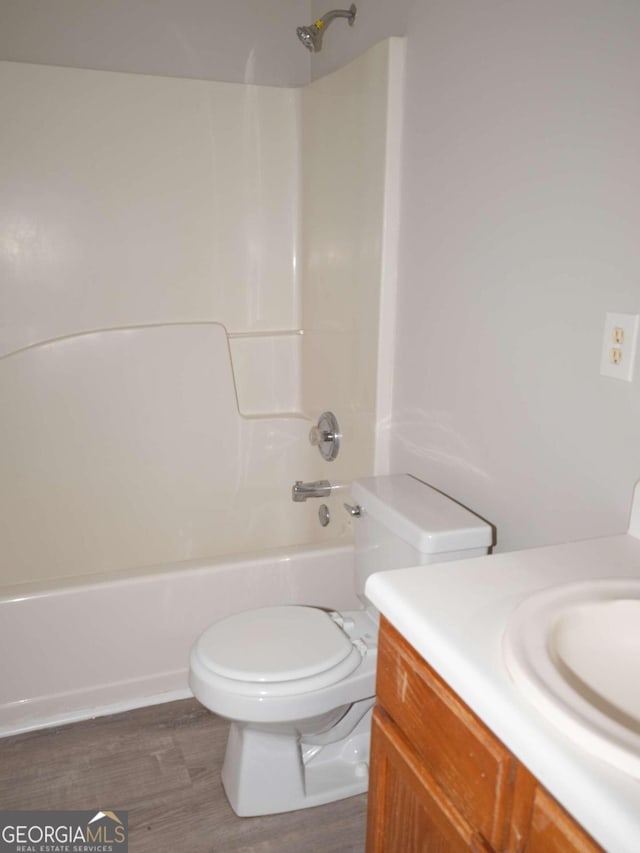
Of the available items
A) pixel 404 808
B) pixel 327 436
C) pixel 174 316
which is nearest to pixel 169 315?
pixel 174 316

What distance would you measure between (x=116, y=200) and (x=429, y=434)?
142cm

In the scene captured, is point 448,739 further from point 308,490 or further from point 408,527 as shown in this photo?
point 308,490

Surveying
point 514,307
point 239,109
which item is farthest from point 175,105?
point 514,307

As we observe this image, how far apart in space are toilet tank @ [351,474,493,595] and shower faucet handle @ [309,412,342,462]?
0.52 m

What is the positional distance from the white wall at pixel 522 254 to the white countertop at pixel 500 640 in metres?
0.25

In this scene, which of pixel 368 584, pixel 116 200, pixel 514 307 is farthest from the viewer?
pixel 116 200

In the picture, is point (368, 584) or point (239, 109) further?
point (239, 109)

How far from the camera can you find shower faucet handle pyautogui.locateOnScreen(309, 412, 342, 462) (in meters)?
2.24

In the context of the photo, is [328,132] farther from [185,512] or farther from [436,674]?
[436,674]

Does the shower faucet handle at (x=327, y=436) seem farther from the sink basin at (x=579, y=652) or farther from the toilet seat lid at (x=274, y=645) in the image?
the sink basin at (x=579, y=652)

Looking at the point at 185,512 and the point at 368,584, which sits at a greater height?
the point at 368,584

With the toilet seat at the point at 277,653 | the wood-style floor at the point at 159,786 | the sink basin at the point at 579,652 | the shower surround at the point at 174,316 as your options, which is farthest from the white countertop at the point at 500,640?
the shower surround at the point at 174,316

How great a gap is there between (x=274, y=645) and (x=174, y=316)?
1.44 m

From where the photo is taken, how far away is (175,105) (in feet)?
7.85
